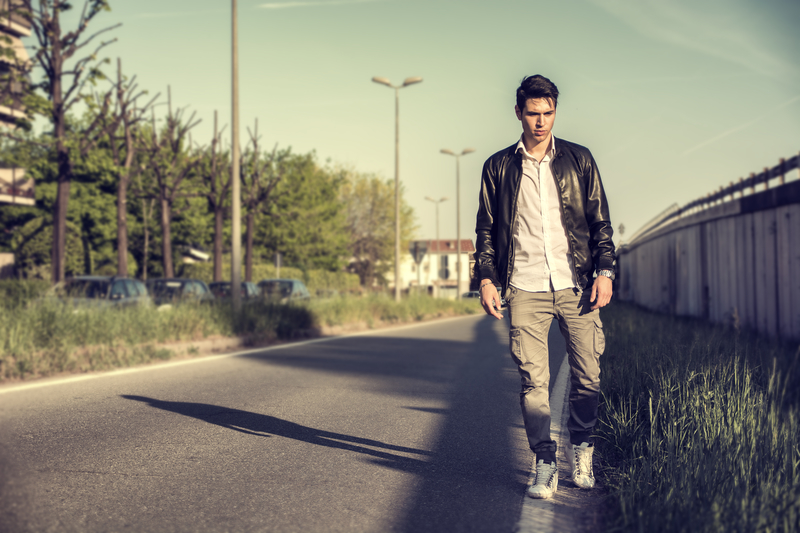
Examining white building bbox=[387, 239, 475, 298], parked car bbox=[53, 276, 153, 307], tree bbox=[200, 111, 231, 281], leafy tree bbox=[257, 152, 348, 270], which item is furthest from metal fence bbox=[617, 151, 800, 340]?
leafy tree bbox=[257, 152, 348, 270]

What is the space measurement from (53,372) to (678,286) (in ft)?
43.6

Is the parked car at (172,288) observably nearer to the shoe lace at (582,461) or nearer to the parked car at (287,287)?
the parked car at (287,287)

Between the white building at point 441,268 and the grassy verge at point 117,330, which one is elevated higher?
the white building at point 441,268

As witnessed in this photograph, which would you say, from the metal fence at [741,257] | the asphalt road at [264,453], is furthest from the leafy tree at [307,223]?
the asphalt road at [264,453]

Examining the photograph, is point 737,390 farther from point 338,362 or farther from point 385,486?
point 338,362

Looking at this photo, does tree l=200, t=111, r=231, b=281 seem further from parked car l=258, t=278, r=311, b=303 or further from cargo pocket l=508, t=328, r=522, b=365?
cargo pocket l=508, t=328, r=522, b=365

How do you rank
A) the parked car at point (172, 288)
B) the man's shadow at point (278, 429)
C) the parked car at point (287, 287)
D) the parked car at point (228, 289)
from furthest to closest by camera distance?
the parked car at point (287, 287) → the parked car at point (228, 289) → the parked car at point (172, 288) → the man's shadow at point (278, 429)

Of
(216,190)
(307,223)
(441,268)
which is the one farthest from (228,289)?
(307,223)

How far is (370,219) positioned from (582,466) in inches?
2346

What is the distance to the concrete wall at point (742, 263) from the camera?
9.43m

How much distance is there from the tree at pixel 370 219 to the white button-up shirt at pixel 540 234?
58.1m

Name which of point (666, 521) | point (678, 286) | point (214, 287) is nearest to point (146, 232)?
point (214, 287)

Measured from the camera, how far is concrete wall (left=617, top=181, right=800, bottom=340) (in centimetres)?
943

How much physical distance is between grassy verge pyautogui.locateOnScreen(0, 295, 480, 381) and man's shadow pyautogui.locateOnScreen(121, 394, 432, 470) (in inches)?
107
